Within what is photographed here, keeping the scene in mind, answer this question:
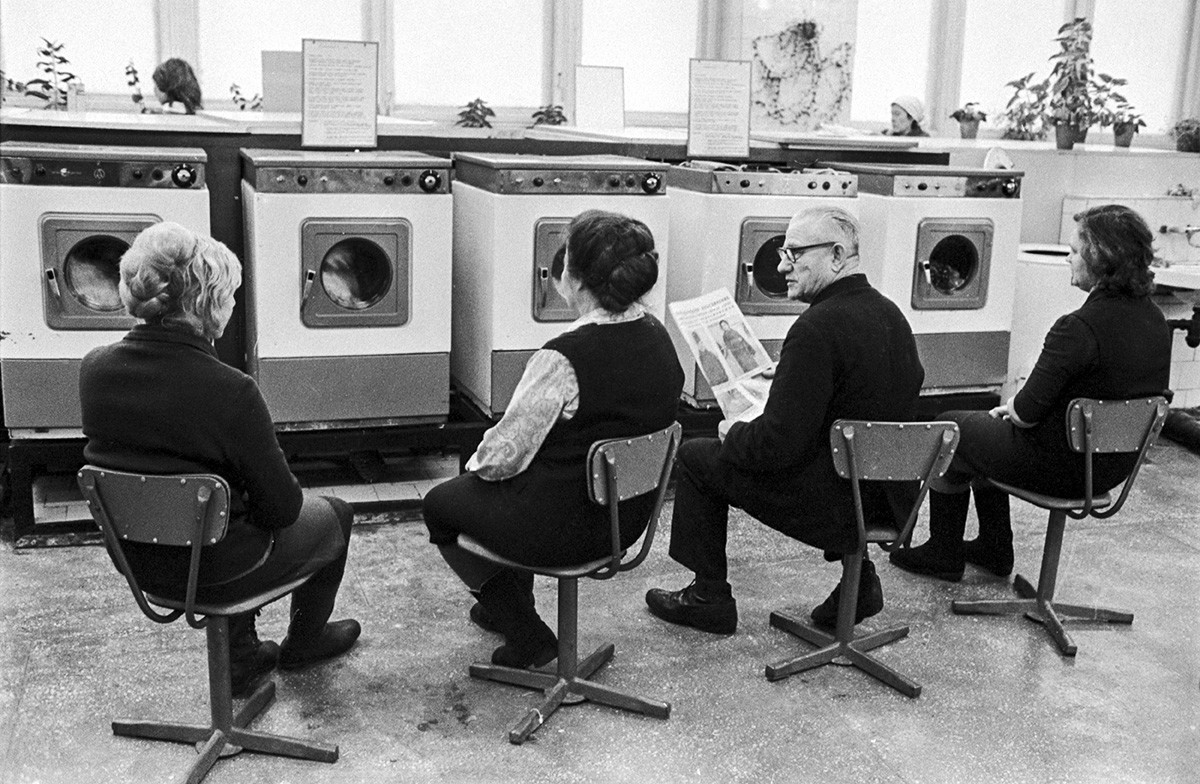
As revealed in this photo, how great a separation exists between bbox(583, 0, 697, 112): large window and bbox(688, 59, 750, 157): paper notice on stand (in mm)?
4252

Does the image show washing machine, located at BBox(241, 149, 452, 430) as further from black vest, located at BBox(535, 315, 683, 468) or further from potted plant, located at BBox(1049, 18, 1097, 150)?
potted plant, located at BBox(1049, 18, 1097, 150)

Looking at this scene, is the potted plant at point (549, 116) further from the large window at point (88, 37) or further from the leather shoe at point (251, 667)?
the leather shoe at point (251, 667)

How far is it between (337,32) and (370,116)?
4.48m

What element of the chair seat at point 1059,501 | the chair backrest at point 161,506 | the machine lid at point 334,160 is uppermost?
the machine lid at point 334,160

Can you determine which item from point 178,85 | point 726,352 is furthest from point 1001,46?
point 726,352

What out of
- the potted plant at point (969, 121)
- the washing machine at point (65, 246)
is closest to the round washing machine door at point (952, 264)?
the washing machine at point (65, 246)

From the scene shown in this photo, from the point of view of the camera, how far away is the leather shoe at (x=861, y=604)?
351cm

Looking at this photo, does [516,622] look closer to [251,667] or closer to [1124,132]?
[251,667]

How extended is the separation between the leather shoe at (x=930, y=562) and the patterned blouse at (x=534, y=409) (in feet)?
5.34

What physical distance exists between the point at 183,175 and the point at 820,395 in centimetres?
227

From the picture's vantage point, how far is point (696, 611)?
349cm

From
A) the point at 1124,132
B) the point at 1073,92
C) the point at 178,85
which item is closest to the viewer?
the point at 178,85

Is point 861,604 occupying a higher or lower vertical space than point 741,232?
lower

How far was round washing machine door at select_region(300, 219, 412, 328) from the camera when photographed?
13.6 ft
